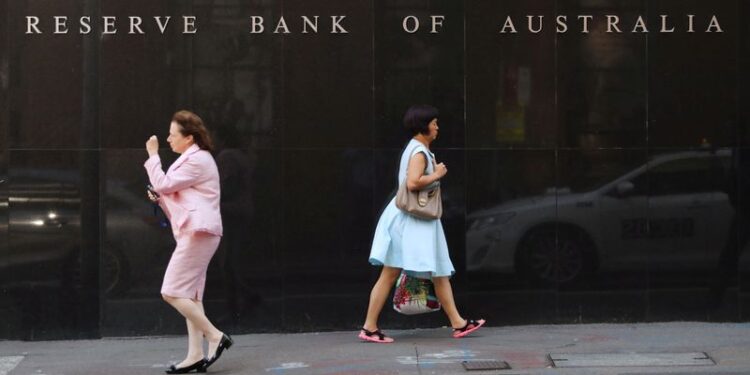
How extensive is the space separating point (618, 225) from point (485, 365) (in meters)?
2.20

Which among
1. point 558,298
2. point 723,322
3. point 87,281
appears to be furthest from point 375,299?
point 723,322

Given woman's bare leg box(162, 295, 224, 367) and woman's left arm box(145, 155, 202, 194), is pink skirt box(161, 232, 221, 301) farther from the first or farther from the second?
woman's left arm box(145, 155, 202, 194)

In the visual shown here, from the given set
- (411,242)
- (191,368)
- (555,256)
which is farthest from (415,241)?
(191,368)

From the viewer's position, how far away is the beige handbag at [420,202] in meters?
9.12

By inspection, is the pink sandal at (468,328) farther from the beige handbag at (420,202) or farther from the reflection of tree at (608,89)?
the reflection of tree at (608,89)

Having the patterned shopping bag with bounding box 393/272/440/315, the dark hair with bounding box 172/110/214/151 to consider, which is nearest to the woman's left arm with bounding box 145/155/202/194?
the dark hair with bounding box 172/110/214/151

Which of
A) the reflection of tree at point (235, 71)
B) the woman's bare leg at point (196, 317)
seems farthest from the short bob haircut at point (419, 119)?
the woman's bare leg at point (196, 317)

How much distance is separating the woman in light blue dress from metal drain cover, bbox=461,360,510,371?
912 mm

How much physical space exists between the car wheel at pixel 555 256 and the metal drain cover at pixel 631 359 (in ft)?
4.52

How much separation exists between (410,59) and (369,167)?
3.04 ft

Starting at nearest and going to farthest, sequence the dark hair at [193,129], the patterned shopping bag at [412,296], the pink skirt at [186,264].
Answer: the pink skirt at [186,264], the dark hair at [193,129], the patterned shopping bag at [412,296]

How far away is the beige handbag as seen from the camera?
9.12 meters

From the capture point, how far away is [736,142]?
9984 millimetres

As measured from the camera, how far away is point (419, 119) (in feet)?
30.0
